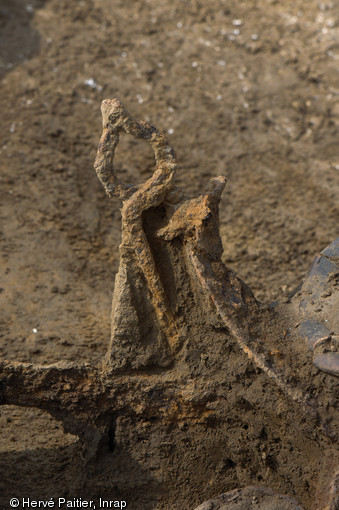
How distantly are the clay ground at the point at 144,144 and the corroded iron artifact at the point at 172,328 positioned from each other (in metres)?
0.76

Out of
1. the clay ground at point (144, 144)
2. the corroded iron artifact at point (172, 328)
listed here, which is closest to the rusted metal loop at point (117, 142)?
the corroded iron artifact at point (172, 328)

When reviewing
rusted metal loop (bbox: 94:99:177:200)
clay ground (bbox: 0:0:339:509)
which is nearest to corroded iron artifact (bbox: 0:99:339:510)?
rusted metal loop (bbox: 94:99:177:200)

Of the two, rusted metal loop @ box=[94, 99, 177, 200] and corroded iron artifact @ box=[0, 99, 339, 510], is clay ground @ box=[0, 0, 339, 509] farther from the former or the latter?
rusted metal loop @ box=[94, 99, 177, 200]

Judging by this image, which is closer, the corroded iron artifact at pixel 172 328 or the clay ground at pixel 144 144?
the corroded iron artifact at pixel 172 328

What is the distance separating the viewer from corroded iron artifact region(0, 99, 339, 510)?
7.28 ft

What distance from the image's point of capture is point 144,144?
4547mm

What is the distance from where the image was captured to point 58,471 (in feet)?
8.02

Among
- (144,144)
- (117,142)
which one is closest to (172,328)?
(117,142)

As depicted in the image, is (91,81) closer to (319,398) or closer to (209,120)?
(209,120)

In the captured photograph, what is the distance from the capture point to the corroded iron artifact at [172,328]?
2219mm

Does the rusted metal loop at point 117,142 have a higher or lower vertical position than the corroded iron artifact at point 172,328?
higher

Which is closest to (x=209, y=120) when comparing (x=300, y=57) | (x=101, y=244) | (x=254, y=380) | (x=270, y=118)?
(x=270, y=118)

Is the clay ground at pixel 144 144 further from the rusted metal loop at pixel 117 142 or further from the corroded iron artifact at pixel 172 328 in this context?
the rusted metal loop at pixel 117 142

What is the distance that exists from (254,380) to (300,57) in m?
3.59
